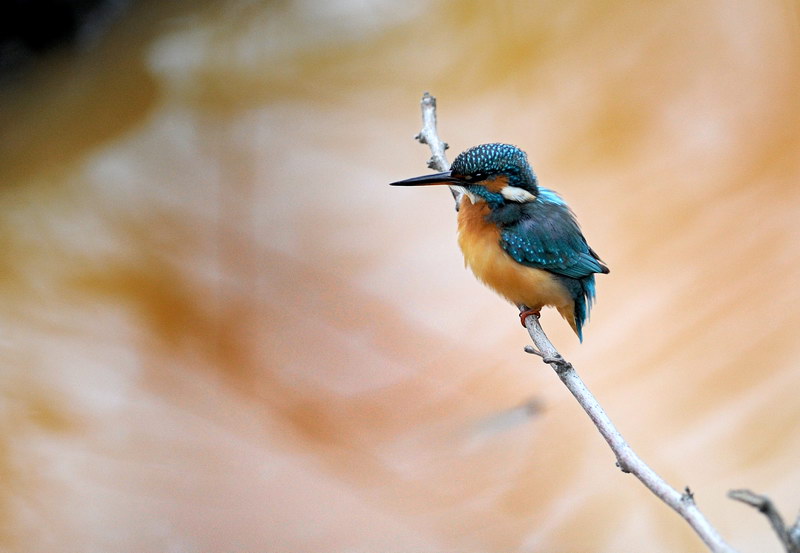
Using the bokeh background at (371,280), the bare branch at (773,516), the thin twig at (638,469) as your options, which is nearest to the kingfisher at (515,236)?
the thin twig at (638,469)

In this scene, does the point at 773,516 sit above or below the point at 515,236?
below

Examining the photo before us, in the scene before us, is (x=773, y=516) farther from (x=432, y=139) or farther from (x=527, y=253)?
(x=432, y=139)

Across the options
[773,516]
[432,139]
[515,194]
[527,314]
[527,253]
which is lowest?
[773,516]

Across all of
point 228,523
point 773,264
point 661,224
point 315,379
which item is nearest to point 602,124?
point 661,224

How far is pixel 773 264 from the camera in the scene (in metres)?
2.98

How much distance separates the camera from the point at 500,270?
2041mm

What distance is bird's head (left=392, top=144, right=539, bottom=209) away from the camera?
2025 millimetres

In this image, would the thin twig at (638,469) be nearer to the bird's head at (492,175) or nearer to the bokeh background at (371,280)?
the bird's head at (492,175)

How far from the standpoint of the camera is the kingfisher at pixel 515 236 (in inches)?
80.0

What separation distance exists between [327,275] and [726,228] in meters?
1.60

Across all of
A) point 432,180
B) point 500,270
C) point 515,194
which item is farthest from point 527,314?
point 432,180

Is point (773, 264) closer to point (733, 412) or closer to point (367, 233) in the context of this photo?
point (733, 412)

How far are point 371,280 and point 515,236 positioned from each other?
129 cm

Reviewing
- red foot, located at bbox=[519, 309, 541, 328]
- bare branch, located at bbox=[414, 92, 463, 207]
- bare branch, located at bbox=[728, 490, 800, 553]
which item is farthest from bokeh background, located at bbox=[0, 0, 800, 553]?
bare branch, located at bbox=[728, 490, 800, 553]
